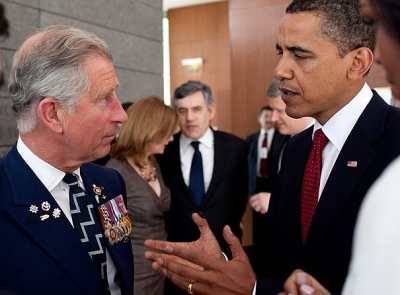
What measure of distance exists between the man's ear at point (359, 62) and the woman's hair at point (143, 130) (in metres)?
1.67

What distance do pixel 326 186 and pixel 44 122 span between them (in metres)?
0.94

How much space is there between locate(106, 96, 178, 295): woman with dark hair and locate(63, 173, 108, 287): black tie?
52.9 inches

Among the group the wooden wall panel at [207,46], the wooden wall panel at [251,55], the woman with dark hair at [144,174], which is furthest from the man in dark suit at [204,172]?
the wooden wall panel at [207,46]

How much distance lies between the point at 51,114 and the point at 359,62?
1058 millimetres

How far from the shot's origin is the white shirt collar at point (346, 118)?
1598 millimetres

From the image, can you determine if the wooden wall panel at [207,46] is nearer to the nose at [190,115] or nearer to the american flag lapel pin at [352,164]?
the nose at [190,115]

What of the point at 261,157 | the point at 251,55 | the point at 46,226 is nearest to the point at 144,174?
the point at 46,226

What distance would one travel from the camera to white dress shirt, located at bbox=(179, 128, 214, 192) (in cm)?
352

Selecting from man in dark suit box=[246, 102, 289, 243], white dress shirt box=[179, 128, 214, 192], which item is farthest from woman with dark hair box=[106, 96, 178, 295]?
man in dark suit box=[246, 102, 289, 243]

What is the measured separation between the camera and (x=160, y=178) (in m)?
3.24

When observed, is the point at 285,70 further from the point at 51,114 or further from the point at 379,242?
the point at 379,242

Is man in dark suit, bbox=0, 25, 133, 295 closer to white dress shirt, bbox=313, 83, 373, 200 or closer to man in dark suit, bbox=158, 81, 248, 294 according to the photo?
white dress shirt, bbox=313, 83, 373, 200

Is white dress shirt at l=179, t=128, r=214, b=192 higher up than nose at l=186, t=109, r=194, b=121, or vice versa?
nose at l=186, t=109, r=194, b=121

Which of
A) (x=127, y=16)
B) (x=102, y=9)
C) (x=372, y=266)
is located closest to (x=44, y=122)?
(x=372, y=266)
